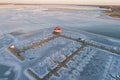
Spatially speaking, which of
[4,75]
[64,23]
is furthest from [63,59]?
[64,23]

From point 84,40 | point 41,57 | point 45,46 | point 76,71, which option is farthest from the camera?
point 84,40

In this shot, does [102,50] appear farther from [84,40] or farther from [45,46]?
[45,46]

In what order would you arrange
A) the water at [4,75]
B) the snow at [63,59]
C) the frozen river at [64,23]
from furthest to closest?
the frozen river at [64,23] → the snow at [63,59] → the water at [4,75]

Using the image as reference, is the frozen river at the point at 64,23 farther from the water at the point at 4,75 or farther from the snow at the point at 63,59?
the water at the point at 4,75

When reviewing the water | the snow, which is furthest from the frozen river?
the water

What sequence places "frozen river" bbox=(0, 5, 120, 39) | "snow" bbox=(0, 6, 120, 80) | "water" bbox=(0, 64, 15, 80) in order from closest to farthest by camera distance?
"water" bbox=(0, 64, 15, 80), "snow" bbox=(0, 6, 120, 80), "frozen river" bbox=(0, 5, 120, 39)

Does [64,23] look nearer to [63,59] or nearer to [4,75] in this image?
[63,59]

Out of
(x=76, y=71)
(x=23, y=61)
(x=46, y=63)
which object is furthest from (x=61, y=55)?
(x=23, y=61)

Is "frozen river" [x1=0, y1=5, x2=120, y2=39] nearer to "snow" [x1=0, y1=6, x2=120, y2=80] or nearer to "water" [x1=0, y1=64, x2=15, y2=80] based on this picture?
"snow" [x1=0, y1=6, x2=120, y2=80]

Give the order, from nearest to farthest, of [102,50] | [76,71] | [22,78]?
[22,78]
[76,71]
[102,50]

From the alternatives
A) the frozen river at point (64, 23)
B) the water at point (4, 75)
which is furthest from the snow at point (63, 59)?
the frozen river at point (64, 23)

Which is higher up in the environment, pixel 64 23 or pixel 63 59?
pixel 64 23
